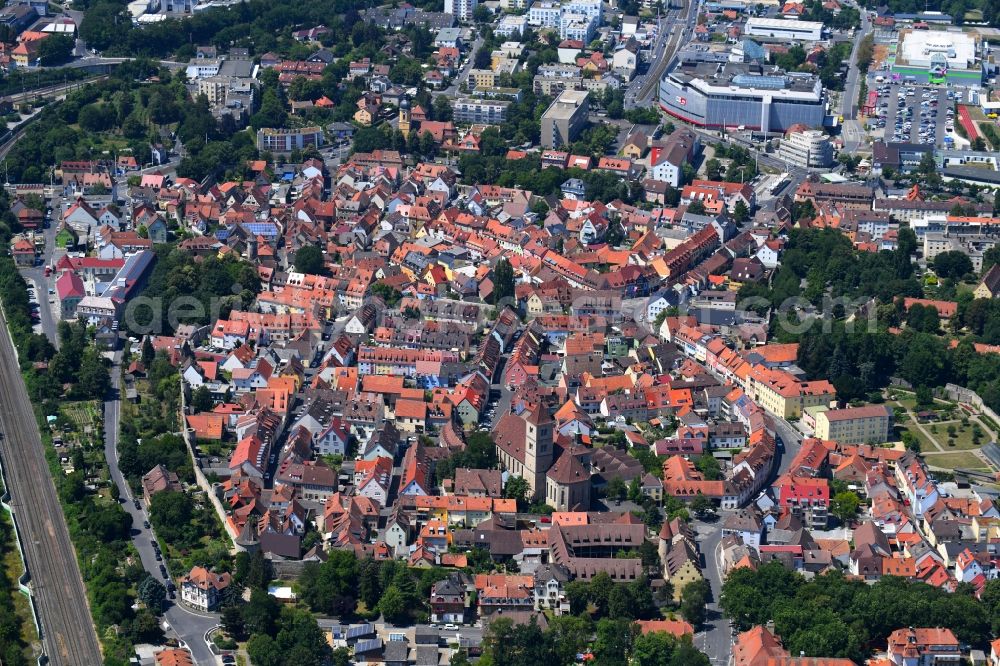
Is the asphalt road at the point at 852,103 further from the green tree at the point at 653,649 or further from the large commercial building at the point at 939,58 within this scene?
the green tree at the point at 653,649

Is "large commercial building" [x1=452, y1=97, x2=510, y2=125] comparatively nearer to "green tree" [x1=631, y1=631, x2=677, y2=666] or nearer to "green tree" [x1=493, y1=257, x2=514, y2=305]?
"green tree" [x1=493, y1=257, x2=514, y2=305]

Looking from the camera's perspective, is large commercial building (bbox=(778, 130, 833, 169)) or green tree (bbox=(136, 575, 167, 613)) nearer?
green tree (bbox=(136, 575, 167, 613))

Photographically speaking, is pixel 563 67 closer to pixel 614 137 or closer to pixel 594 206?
pixel 614 137

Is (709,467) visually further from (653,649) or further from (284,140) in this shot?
(284,140)

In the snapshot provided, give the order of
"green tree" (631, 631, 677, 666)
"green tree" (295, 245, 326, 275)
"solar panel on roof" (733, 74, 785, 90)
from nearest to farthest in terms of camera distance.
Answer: "green tree" (631, 631, 677, 666)
"green tree" (295, 245, 326, 275)
"solar panel on roof" (733, 74, 785, 90)

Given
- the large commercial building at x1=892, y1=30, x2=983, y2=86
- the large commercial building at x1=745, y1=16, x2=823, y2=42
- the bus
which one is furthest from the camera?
the large commercial building at x1=745, y1=16, x2=823, y2=42

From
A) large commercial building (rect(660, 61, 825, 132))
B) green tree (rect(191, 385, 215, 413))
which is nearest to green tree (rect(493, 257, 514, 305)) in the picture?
green tree (rect(191, 385, 215, 413))
